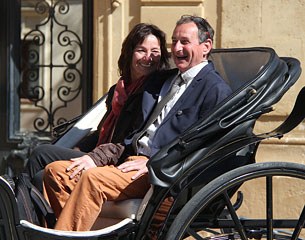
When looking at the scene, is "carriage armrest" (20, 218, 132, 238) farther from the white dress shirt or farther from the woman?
the woman

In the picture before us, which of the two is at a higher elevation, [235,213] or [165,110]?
[165,110]

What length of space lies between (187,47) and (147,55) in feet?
1.30

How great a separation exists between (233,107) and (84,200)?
0.83 metres

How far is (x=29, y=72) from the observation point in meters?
7.67

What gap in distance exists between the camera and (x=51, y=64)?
299 inches

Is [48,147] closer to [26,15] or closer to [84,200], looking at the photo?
[84,200]

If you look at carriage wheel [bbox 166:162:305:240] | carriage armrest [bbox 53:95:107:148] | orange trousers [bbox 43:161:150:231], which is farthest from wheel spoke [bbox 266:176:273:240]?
carriage armrest [bbox 53:95:107:148]

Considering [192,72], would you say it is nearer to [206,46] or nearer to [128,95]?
[206,46]

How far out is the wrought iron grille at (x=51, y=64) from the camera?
7.55m

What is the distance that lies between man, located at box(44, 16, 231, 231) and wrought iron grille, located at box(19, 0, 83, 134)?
9.35 ft

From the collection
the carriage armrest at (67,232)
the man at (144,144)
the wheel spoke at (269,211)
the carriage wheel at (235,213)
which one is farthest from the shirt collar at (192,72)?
the carriage armrest at (67,232)

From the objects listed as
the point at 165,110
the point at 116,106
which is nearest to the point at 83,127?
the point at 116,106

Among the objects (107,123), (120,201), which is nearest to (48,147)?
(107,123)

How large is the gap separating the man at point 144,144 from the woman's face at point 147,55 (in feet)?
0.50
